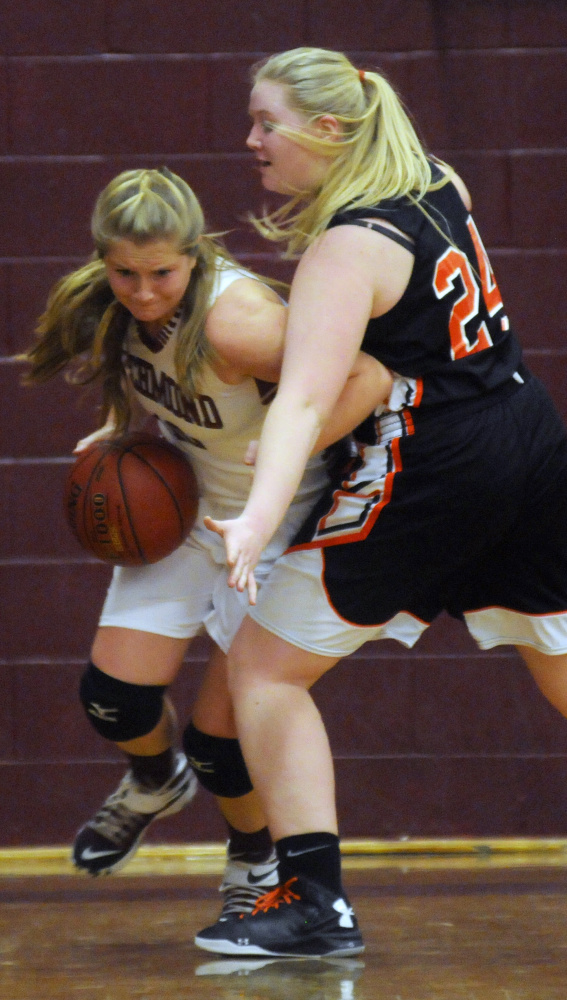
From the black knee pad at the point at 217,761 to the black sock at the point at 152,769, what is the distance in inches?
2.9

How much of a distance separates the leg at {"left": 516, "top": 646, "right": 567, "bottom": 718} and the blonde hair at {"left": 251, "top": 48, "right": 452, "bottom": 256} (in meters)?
0.82

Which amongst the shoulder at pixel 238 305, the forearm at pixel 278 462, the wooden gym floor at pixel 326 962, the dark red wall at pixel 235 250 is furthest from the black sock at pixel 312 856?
the dark red wall at pixel 235 250

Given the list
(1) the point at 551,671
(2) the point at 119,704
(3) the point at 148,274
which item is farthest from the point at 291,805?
(3) the point at 148,274

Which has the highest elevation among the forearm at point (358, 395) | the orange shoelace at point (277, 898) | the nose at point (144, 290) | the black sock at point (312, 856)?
the nose at point (144, 290)

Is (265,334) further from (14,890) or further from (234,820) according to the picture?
(14,890)

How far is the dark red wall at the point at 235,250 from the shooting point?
3102mm

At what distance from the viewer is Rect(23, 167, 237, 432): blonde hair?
2.01 m

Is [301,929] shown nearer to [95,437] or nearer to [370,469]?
[370,469]

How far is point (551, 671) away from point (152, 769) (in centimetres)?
79

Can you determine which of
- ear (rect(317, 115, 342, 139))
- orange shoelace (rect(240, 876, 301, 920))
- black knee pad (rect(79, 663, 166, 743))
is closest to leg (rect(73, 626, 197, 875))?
black knee pad (rect(79, 663, 166, 743))

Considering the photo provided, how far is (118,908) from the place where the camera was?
2.55m

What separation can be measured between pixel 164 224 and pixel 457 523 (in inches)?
26.9

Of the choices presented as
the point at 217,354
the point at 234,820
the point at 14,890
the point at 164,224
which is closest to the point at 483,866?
the point at 234,820

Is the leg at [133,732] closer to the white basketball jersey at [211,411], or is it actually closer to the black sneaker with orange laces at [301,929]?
the white basketball jersey at [211,411]
